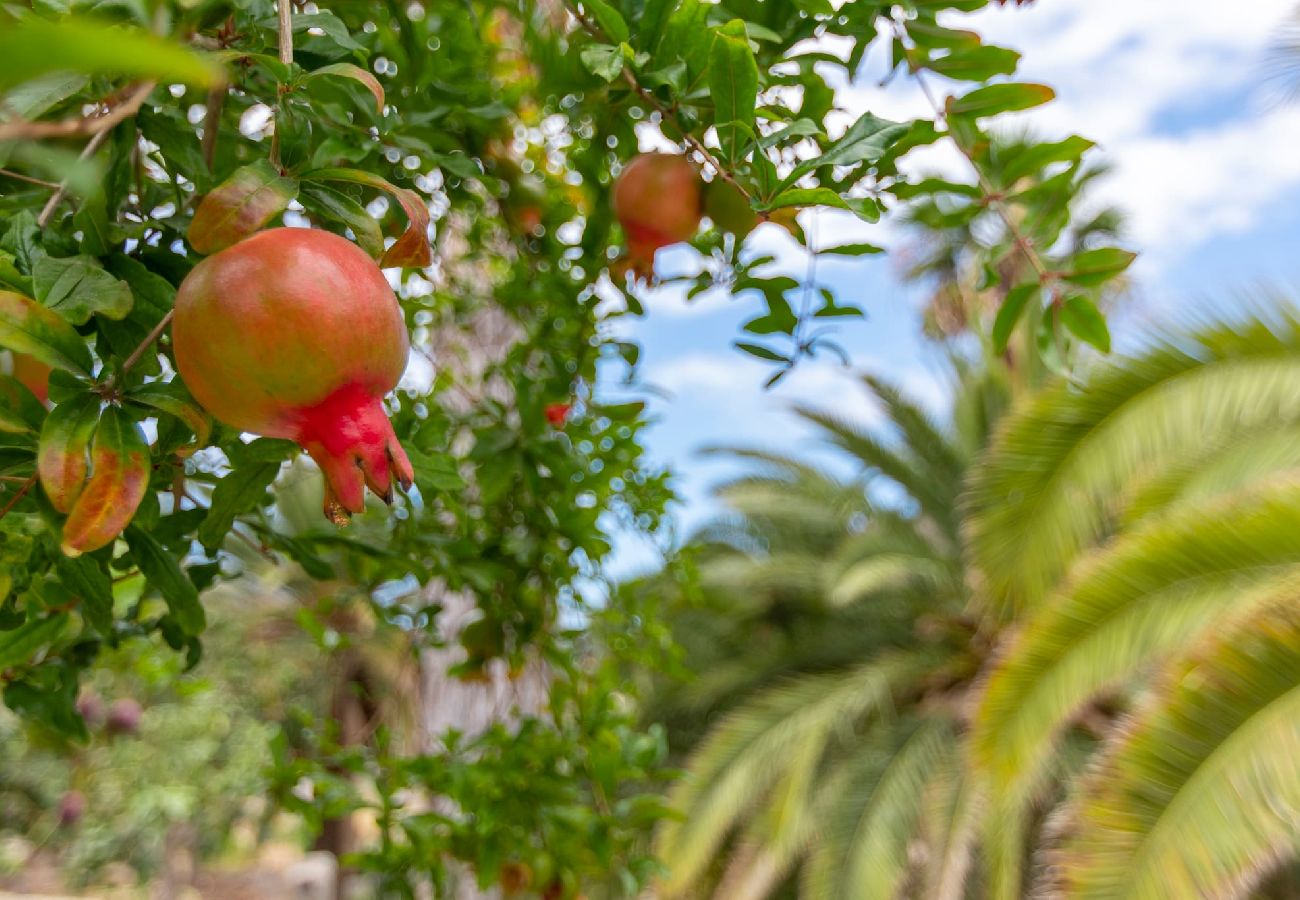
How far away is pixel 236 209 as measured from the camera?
0.42 meters

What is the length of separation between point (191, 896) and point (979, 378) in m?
8.14

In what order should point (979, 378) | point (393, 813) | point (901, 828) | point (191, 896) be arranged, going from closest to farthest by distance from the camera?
point (393, 813), point (901, 828), point (979, 378), point (191, 896)

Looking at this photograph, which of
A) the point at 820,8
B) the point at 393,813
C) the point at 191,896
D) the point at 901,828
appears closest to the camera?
the point at 820,8

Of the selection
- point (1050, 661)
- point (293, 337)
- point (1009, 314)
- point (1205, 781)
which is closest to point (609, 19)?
point (293, 337)

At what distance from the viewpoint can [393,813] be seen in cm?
104

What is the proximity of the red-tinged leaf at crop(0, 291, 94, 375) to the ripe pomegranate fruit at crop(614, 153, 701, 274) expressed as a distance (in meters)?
0.36

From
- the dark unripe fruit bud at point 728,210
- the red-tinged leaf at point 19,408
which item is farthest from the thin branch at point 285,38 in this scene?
the dark unripe fruit bud at point 728,210

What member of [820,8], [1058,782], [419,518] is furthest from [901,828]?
[820,8]

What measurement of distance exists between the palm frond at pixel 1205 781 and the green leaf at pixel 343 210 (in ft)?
7.27

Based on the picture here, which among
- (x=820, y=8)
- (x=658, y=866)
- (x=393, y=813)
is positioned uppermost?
(x=820, y=8)

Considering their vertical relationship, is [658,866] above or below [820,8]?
below

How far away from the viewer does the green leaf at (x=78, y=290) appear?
472mm

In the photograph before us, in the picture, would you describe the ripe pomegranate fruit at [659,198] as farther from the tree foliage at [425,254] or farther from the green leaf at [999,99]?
the green leaf at [999,99]

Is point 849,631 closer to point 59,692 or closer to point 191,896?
point 59,692
